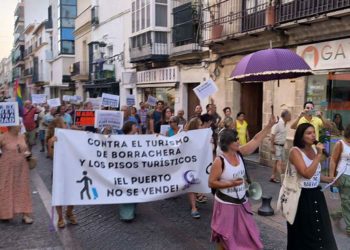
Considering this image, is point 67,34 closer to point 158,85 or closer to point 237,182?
point 158,85

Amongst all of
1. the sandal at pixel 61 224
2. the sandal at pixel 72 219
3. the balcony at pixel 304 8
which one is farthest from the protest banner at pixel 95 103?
the sandal at pixel 61 224

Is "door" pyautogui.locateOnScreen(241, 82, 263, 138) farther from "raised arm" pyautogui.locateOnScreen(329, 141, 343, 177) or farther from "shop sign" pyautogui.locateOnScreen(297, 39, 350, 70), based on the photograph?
"raised arm" pyautogui.locateOnScreen(329, 141, 343, 177)

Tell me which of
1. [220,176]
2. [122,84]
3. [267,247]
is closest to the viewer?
[220,176]

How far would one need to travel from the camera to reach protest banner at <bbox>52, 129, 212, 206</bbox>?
5.74 meters

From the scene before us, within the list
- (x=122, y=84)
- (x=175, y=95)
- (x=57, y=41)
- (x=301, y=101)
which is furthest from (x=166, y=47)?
(x=57, y=41)

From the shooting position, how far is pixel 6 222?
644 cm

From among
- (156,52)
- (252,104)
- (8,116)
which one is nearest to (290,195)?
(8,116)

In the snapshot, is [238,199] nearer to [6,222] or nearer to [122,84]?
[6,222]

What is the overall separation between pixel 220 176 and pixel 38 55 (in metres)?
56.8

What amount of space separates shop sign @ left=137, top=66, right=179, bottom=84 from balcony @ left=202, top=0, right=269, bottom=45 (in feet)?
9.92

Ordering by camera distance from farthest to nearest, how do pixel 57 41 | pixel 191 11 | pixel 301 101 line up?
pixel 57 41 → pixel 191 11 → pixel 301 101

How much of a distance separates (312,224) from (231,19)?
32.9ft

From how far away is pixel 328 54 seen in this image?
9836 mm

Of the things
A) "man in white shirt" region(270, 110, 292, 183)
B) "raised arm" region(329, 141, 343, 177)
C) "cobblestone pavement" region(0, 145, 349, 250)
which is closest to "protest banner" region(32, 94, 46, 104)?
"cobblestone pavement" region(0, 145, 349, 250)
